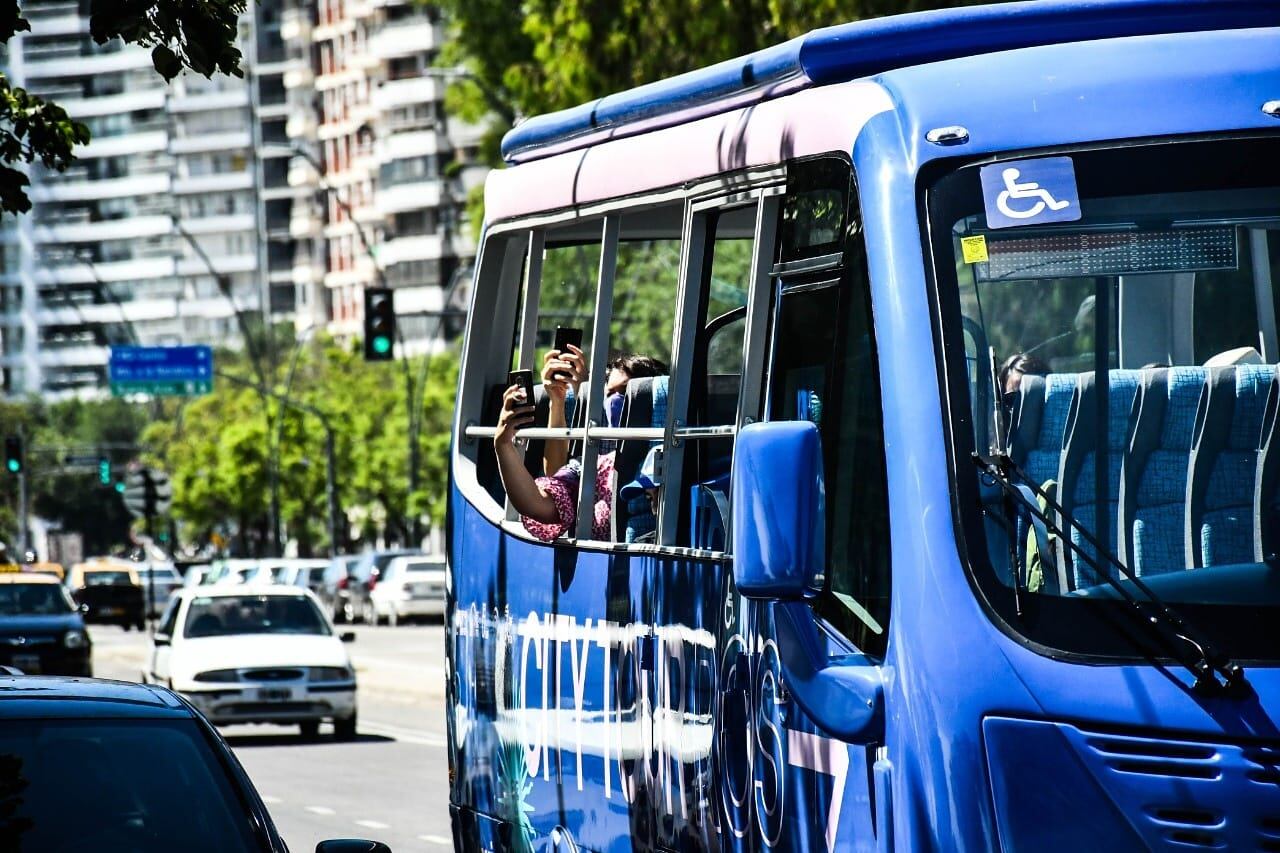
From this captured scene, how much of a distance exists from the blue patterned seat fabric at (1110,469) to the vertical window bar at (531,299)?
3349mm

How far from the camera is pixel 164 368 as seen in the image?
234ft

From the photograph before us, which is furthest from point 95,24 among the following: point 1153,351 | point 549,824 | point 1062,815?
point 1062,815

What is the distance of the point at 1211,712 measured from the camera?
4676mm

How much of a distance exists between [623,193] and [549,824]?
6.20ft

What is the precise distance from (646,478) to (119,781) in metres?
1.58

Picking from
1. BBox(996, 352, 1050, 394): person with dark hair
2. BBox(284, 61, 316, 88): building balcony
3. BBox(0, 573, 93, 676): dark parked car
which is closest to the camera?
BBox(996, 352, 1050, 394): person with dark hair

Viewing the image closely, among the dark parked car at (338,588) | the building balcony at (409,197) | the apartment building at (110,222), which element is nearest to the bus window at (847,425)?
the dark parked car at (338,588)

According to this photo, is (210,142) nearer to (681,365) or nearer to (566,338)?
(566,338)

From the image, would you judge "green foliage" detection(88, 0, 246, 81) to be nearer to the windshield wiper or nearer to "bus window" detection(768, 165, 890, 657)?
"bus window" detection(768, 165, 890, 657)

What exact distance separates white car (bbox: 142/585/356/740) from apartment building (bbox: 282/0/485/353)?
322 ft

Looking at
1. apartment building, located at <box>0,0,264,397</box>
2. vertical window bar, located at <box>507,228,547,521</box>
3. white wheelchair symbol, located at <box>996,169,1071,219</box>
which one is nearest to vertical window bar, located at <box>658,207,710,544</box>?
white wheelchair symbol, located at <box>996,169,1071,219</box>

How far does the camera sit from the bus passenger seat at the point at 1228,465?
4980 millimetres

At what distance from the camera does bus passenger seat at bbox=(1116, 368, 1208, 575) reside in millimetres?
4984

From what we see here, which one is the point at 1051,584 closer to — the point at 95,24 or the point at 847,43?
the point at 847,43
